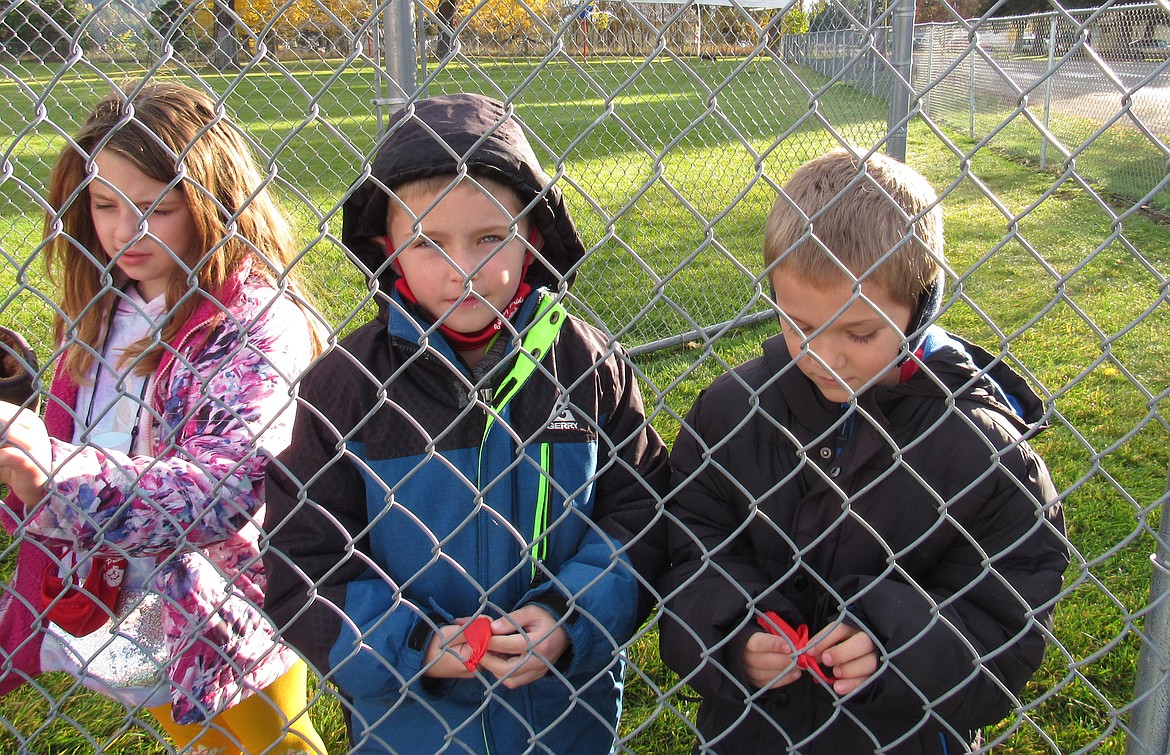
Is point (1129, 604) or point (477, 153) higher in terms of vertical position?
point (477, 153)

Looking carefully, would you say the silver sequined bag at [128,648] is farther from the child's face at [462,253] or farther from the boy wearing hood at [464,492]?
the child's face at [462,253]

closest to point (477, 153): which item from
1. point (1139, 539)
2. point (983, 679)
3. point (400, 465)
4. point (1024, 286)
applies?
point (400, 465)

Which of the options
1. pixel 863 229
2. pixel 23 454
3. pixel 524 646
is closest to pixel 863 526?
pixel 863 229

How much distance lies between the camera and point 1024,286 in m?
5.79

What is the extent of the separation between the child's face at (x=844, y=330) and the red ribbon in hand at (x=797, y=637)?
0.40 m

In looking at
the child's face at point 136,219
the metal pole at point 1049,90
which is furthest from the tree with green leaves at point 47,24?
the metal pole at point 1049,90

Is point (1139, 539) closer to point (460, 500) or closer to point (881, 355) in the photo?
point (881, 355)

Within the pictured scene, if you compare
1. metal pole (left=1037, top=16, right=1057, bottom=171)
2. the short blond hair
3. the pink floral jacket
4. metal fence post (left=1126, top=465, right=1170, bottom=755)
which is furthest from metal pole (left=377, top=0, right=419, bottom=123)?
metal pole (left=1037, top=16, right=1057, bottom=171)

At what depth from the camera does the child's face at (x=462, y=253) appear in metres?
1.50

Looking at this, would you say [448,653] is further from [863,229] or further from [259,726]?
[863,229]

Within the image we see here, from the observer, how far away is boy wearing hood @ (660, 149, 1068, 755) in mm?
1479

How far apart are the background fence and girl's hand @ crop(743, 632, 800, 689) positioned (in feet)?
0.73

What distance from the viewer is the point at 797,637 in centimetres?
151

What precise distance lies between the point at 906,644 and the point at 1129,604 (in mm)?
1799
